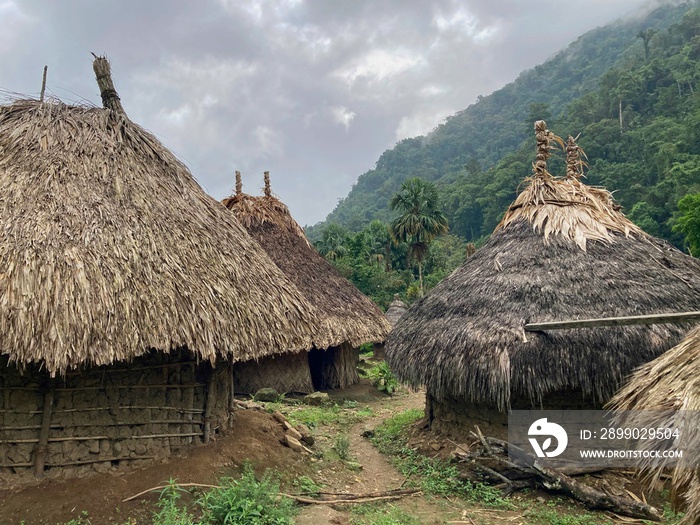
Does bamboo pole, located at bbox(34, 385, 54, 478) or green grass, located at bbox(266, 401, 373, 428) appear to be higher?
bamboo pole, located at bbox(34, 385, 54, 478)

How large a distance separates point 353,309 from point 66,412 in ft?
29.1

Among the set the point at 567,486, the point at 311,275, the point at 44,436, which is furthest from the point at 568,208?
the point at 44,436

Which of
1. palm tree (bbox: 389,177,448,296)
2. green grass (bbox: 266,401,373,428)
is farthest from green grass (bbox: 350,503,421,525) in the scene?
palm tree (bbox: 389,177,448,296)

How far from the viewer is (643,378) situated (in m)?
4.27

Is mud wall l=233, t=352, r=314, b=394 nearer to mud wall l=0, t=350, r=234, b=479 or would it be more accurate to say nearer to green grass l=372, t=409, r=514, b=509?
green grass l=372, t=409, r=514, b=509

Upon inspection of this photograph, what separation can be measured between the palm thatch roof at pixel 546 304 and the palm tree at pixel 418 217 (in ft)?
60.7

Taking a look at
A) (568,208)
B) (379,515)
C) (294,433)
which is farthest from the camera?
(568,208)

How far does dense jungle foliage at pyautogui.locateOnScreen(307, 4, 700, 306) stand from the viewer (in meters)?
30.8

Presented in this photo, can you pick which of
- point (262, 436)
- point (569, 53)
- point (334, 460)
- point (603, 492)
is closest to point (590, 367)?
point (603, 492)

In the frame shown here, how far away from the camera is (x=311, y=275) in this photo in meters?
13.9

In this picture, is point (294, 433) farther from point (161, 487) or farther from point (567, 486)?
point (567, 486)

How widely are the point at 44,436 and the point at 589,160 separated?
44.1 meters

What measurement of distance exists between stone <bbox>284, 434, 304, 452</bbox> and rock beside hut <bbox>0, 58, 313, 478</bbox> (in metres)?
0.84

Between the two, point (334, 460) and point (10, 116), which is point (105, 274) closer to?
point (10, 116)
